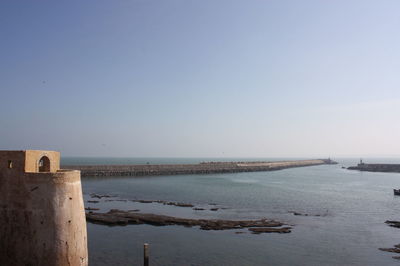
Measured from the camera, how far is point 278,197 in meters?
43.5

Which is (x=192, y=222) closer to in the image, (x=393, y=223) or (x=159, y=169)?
(x=393, y=223)

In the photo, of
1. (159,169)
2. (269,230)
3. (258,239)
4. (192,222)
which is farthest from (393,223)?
(159,169)

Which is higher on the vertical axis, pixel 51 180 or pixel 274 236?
pixel 51 180

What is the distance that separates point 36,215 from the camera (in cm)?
1330

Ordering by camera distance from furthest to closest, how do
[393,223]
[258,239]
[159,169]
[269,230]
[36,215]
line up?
[159,169], [393,223], [269,230], [258,239], [36,215]

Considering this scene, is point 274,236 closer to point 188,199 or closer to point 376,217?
point 376,217

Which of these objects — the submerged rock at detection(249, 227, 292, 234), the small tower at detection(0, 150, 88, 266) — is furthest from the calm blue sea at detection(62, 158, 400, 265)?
the small tower at detection(0, 150, 88, 266)

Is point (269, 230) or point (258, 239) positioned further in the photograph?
point (269, 230)

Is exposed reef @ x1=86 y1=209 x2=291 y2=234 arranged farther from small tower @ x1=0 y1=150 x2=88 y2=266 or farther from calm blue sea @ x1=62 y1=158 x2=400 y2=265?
small tower @ x1=0 y1=150 x2=88 y2=266

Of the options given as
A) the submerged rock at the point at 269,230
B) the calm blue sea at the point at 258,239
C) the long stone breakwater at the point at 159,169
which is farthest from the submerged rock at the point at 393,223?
the long stone breakwater at the point at 159,169

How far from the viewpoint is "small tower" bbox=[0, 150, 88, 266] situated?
13195mm

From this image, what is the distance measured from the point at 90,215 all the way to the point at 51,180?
1479 cm

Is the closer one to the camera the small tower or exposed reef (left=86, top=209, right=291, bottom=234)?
the small tower

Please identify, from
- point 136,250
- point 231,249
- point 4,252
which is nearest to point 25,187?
point 4,252
